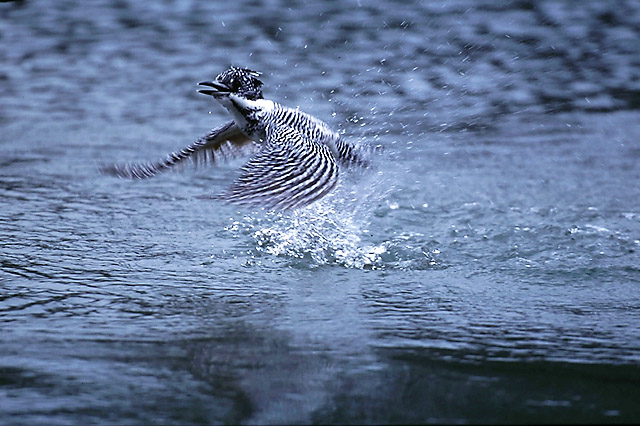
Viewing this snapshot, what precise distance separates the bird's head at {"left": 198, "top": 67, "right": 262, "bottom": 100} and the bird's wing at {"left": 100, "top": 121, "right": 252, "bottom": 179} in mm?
282

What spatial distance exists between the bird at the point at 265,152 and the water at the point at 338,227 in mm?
318

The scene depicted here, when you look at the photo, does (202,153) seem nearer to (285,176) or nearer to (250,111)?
(250,111)

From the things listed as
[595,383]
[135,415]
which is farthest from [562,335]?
[135,415]

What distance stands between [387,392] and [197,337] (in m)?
0.86

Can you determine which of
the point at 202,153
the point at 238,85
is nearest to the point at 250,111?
the point at 238,85

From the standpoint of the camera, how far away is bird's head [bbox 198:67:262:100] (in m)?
4.97

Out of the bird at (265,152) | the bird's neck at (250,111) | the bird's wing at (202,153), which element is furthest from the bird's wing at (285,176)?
the bird's wing at (202,153)

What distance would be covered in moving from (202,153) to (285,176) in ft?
3.88

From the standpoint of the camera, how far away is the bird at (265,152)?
424 cm

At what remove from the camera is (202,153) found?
5375 millimetres

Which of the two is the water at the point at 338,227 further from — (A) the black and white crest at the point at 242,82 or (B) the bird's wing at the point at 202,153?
(A) the black and white crest at the point at 242,82

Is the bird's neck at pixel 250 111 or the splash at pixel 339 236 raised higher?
the bird's neck at pixel 250 111

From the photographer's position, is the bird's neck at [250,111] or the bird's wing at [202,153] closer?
the bird's neck at [250,111]

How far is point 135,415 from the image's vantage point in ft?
9.00
